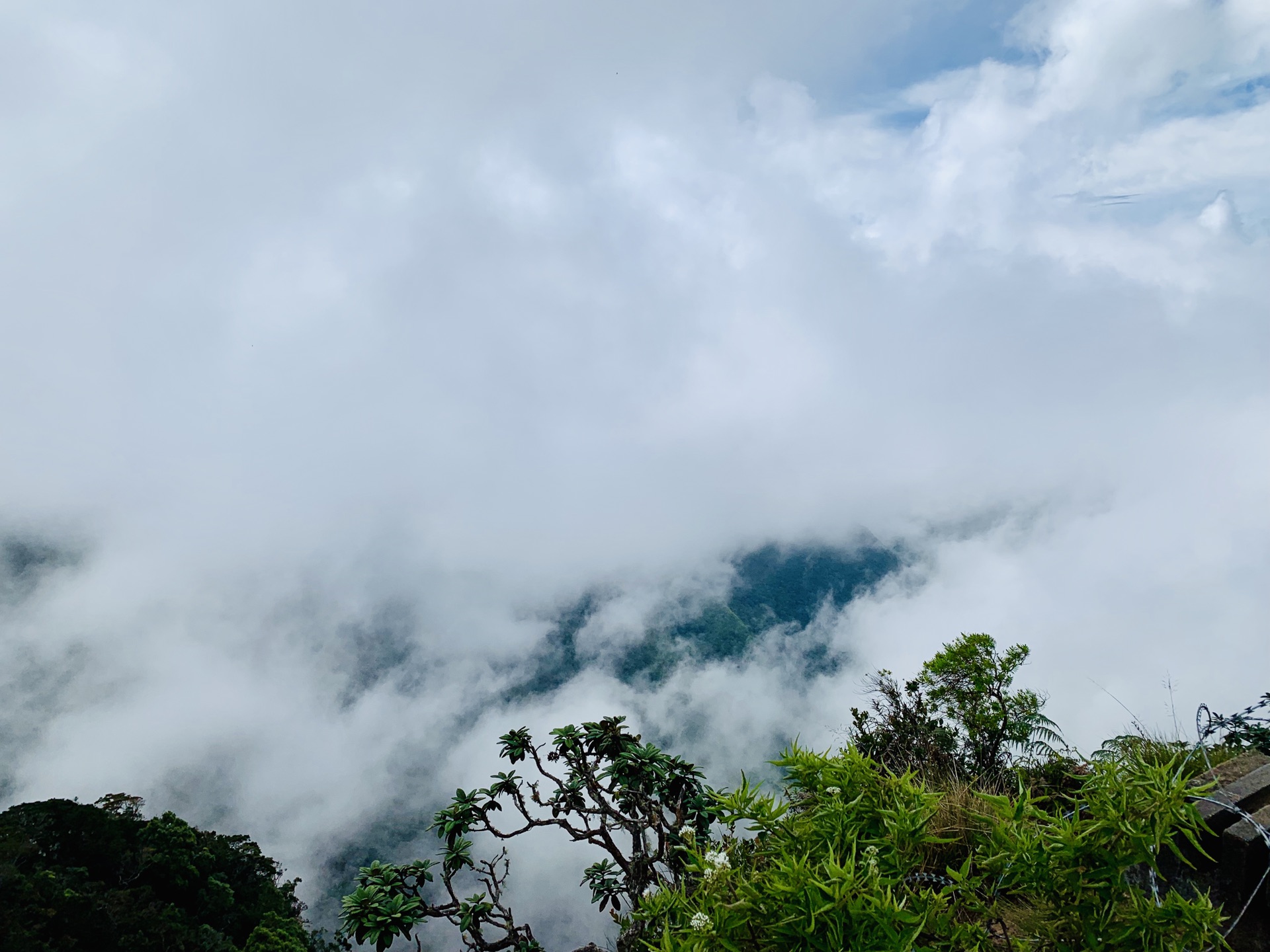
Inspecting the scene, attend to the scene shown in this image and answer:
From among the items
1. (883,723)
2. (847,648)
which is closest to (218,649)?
(847,648)

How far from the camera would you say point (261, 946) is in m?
21.9

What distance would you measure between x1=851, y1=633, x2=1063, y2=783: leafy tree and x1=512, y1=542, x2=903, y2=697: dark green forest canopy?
130 m

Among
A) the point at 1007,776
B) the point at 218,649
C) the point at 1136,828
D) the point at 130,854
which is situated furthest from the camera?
the point at 218,649

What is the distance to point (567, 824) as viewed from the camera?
7.53 meters

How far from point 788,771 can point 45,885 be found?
2561cm

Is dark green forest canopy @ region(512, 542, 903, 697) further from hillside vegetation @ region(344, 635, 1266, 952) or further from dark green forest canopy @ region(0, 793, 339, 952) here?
hillside vegetation @ region(344, 635, 1266, 952)

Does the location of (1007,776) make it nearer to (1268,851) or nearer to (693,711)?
(1268,851)

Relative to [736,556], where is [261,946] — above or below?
below

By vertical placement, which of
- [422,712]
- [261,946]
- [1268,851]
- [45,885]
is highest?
[422,712]

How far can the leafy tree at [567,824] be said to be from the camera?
6812mm

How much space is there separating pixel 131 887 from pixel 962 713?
2775cm

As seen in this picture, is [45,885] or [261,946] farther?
[261,946]

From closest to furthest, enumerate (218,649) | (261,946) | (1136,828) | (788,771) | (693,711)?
(1136,828), (788,771), (261,946), (693,711), (218,649)

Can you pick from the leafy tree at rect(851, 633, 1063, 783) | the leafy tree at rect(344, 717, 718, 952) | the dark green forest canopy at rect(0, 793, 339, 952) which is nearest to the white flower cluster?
the leafy tree at rect(344, 717, 718, 952)
